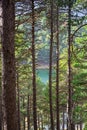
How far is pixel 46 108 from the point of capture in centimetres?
3719

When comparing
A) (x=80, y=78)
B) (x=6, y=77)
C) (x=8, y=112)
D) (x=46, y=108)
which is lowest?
(x=46, y=108)

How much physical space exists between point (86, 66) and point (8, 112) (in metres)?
18.0

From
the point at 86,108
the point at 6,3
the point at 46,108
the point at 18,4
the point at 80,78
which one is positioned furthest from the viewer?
the point at 46,108

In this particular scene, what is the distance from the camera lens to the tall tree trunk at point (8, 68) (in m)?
5.78

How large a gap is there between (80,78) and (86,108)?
4644 mm

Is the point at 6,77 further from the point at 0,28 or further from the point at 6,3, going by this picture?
the point at 6,3

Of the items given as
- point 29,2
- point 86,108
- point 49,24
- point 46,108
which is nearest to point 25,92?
point 46,108

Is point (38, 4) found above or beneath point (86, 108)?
above

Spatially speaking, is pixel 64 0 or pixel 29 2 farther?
pixel 29 2

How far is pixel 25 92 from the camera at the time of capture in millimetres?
40812

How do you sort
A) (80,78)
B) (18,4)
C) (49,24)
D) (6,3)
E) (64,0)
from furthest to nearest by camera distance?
(80,78)
(49,24)
(18,4)
(64,0)
(6,3)

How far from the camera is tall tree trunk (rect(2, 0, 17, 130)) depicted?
5.78m

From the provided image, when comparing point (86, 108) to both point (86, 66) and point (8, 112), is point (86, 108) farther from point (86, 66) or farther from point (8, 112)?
point (8, 112)

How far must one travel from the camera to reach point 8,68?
579cm
